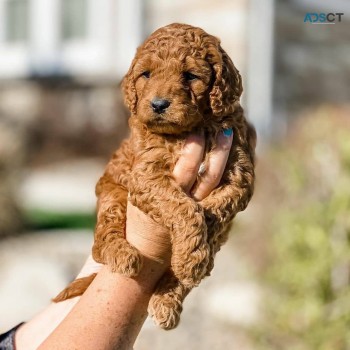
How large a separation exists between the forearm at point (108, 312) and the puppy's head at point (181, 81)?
565mm

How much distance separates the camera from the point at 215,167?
3.00 meters

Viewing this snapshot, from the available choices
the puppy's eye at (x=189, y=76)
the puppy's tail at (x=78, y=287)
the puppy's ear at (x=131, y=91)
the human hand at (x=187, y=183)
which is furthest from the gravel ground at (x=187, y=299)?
the puppy's eye at (x=189, y=76)

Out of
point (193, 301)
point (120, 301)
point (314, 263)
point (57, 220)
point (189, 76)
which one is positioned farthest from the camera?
point (57, 220)

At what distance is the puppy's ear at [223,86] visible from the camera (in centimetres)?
297

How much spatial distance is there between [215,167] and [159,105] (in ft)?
1.06

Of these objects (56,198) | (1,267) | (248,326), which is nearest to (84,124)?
(56,198)

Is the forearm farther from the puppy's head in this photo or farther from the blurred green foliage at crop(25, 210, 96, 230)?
the blurred green foliage at crop(25, 210, 96, 230)

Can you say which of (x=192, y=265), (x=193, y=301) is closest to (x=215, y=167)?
(x=192, y=265)

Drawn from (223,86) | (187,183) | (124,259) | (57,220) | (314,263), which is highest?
(223,86)

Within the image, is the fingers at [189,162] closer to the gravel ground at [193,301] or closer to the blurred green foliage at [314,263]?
the blurred green foliage at [314,263]

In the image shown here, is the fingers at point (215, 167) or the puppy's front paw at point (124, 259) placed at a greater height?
the fingers at point (215, 167)

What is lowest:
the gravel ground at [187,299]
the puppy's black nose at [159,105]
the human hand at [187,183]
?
the gravel ground at [187,299]

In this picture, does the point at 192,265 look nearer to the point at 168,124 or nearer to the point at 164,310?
the point at 164,310

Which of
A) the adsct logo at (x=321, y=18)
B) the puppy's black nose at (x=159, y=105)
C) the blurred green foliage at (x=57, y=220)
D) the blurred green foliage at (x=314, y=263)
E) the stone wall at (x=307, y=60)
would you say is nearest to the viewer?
the puppy's black nose at (x=159, y=105)
